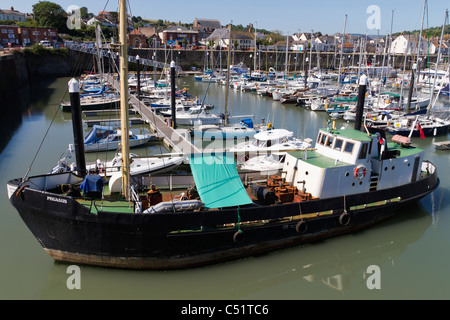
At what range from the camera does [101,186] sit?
11.2 m

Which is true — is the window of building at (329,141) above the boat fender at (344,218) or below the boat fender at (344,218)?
above

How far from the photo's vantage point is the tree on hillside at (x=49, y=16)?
82750 mm

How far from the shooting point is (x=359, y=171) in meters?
12.8

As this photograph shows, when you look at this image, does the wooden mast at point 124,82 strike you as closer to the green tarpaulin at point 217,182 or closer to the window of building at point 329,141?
the green tarpaulin at point 217,182

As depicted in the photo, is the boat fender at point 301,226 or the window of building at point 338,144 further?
the window of building at point 338,144

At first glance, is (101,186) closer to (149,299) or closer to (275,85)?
(149,299)

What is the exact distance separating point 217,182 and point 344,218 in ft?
15.8

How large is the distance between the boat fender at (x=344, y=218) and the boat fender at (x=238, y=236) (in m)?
3.85

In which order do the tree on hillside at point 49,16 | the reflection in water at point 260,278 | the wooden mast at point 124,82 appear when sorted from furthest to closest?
the tree on hillside at point 49,16 → the reflection in water at point 260,278 → the wooden mast at point 124,82

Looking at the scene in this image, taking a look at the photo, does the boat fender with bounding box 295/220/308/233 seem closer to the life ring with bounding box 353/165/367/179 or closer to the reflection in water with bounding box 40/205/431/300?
the reflection in water with bounding box 40/205/431/300

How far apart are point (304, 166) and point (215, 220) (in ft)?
13.9

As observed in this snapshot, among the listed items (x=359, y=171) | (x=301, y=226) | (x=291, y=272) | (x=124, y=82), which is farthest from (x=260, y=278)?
(x=124, y=82)

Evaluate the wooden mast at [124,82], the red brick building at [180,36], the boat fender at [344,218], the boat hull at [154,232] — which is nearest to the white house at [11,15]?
the red brick building at [180,36]
